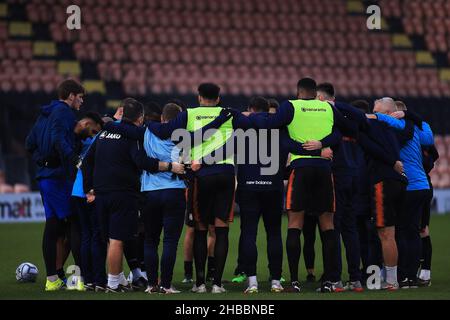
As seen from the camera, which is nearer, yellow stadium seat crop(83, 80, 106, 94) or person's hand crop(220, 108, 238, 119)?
person's hand crop(220, 108, 238, 119)

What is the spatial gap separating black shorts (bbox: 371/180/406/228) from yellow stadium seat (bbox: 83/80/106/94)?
15515 millimetres

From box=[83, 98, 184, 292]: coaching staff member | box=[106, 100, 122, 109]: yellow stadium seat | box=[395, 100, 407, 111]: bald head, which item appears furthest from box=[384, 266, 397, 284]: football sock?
box=[106, 100, 122, 109]: yellow stadium seat

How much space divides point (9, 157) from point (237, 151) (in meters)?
13.6

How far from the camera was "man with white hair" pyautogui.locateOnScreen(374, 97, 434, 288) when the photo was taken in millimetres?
10758

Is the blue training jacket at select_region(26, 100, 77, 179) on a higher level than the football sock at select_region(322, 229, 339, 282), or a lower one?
higher

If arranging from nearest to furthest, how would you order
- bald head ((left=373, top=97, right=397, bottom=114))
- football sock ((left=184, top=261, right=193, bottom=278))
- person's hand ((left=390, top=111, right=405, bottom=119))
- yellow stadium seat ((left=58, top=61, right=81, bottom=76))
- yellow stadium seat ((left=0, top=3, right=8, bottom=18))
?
person's hand ((left=390, top=111, right=405, bottom=119))
bald head ((left=373, top=97, right=397, bottom=114))
football sock ((left=184, top=261, right=193, bottom=278))
yellow stadium seat ((left=58, top=61, right=81, bottom=76))
yellow stadium seat ((left=0, top=3, right=8, bottom=18))

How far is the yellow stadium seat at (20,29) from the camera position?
26.6 metres

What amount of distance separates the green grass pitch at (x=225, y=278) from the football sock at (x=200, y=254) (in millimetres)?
248

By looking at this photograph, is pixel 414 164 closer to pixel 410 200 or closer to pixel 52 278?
pixel 410 200

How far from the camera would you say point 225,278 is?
12062 mm

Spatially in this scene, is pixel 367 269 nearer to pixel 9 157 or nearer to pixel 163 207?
pixel 163 207

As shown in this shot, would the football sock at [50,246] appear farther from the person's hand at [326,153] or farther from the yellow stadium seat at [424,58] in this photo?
the yellow stadium seat at [424,58]

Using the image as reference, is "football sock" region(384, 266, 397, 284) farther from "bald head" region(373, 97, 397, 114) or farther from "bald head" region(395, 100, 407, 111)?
"bald head" region(395, 100, 407, 111)
